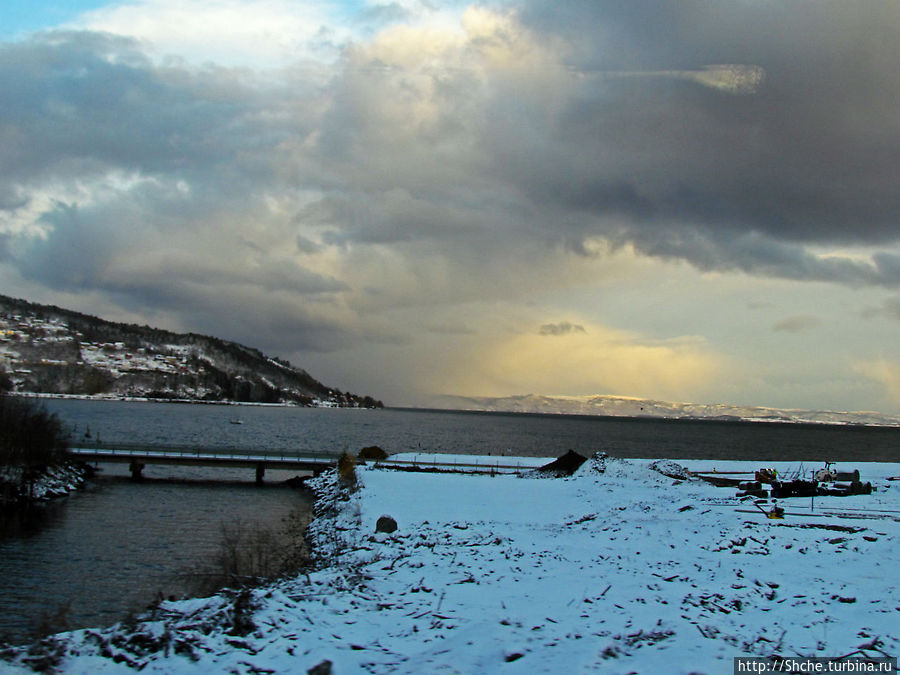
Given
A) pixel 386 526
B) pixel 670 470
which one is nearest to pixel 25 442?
pixel 386 526

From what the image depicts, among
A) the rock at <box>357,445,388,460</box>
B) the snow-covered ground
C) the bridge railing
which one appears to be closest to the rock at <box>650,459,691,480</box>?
the snow-covered ground

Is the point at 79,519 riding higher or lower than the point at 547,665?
lower

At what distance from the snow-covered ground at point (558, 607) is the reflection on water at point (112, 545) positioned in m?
3.66

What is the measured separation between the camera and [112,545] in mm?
30375

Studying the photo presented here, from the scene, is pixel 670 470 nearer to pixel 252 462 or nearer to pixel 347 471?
pixel 347 471

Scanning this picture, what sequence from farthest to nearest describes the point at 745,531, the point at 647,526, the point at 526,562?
the point at 647,526 < the point at 745,531 < the point at 526,562

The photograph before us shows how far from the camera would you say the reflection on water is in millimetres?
20969

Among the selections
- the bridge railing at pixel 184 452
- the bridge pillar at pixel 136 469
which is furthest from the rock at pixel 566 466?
the bridge pillar at pixel 136 469

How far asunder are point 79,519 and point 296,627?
3211cm

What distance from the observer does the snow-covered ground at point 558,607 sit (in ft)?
35.4

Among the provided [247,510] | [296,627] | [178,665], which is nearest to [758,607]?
[296,627]

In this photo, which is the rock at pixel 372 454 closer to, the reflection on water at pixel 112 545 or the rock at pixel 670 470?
the reflection on water at pixel 112 545

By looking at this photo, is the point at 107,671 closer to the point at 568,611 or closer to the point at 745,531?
the point at 568,611

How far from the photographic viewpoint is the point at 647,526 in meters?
24.4
